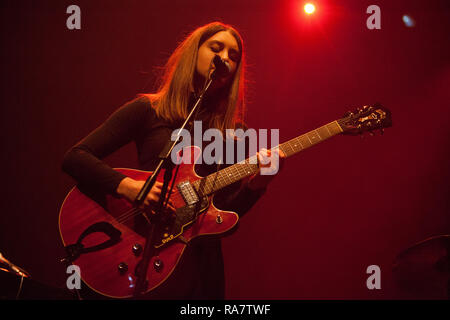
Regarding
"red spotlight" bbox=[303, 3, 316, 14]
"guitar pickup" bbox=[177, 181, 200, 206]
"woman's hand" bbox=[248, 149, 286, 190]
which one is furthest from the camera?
"red spotlight" bbox=[303, 3, 316, 14]

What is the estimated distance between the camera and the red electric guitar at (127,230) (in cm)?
142

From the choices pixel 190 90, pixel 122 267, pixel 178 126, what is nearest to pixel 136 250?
pixel 122 267

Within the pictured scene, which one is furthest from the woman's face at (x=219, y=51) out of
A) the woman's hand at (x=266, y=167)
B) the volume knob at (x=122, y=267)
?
the volume knob at (x=122, y=267)

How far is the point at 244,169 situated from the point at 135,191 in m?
0.59

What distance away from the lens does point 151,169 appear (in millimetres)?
1639

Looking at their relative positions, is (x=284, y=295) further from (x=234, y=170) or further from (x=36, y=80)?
(x=36, y=80)

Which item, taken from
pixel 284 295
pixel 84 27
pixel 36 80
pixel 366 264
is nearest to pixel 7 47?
pixel 36 80

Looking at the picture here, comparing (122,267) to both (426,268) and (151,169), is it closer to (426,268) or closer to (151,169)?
(151,169)

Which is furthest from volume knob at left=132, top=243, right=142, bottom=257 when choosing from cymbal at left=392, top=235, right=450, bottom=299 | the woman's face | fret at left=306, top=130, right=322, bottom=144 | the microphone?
cymbal at left=392, top=235, right=450, bottom=299

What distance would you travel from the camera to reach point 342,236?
2342 millimetres

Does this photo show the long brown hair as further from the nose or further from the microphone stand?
the microphone stand

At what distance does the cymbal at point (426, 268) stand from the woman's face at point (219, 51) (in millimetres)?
1316

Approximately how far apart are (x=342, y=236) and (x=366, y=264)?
0.87 feet

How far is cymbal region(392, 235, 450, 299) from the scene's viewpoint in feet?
4.90
